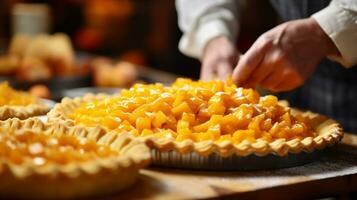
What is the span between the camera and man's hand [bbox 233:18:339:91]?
209 centimetres

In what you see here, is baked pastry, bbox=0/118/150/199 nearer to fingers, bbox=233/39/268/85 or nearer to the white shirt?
fingers, bbox=233/39/268/85

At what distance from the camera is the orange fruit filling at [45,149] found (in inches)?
55.2

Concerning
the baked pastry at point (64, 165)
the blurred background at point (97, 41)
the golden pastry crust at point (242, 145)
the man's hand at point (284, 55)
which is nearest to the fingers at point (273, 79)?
the man's hand at point (284, 55)

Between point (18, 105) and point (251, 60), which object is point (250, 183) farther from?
point (18, 105)

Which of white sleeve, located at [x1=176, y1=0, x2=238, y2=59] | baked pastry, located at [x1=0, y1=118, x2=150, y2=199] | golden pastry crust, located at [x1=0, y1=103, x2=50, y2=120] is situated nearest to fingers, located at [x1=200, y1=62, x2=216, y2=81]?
white sleeve, located at [x1=176, y1=0, x2=238, y2=59]

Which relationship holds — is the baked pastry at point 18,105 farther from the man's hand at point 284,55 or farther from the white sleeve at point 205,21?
the white sleeve at point 205,21

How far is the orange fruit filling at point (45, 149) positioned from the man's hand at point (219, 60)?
3.56 ft

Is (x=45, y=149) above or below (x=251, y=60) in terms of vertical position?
below

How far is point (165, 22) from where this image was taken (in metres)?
7.15

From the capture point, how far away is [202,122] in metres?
1.84

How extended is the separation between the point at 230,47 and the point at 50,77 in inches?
63.5

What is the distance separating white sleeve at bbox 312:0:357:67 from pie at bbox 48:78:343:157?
0.32m

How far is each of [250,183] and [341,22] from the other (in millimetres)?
819

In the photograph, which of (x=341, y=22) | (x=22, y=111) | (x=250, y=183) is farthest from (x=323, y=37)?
(x=22, y=111)
